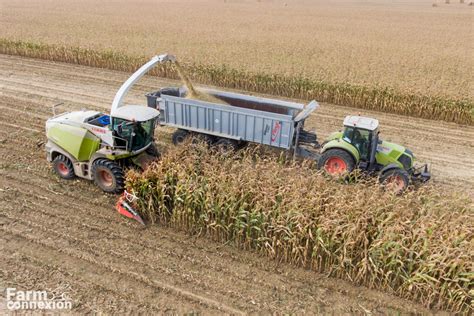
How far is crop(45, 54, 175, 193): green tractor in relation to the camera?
8.22 meters

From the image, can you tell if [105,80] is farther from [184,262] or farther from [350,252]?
[350,252]

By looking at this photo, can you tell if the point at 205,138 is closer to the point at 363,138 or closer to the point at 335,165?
the point at 335,165

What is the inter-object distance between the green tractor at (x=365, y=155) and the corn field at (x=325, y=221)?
3.62 feet

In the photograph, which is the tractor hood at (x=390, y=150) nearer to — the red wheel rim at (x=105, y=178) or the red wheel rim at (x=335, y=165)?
the red wheel rim at (x=335, y=165)

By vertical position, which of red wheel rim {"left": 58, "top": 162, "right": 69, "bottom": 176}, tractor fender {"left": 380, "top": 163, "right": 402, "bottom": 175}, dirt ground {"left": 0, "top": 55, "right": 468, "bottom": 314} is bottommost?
dirt ground {"left": 0, "top": 55, "right": 468, "bottom": 314}

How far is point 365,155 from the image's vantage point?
343 inches

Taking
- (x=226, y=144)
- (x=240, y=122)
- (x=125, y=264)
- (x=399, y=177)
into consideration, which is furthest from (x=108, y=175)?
(x=399, y=177)

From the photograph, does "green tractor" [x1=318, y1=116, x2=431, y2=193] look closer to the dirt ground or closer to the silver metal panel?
the silver metal panel

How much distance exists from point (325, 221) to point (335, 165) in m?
→ 2.84

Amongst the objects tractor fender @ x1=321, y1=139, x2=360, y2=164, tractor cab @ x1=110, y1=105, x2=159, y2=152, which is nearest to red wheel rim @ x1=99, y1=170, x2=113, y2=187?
tractor cab @ x1=110, y1=105, x2=159, y2=152

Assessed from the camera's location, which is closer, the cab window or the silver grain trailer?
the cab window

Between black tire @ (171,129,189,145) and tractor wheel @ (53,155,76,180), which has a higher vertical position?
black tire @ (171,129,189,145)

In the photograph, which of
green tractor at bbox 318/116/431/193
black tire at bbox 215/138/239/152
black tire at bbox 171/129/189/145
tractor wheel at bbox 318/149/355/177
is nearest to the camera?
green tractor at bbox 318/116/431/193

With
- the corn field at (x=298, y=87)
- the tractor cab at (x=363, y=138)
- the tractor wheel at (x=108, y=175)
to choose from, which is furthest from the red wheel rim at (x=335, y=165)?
the corn field at (x=298, y=87)
